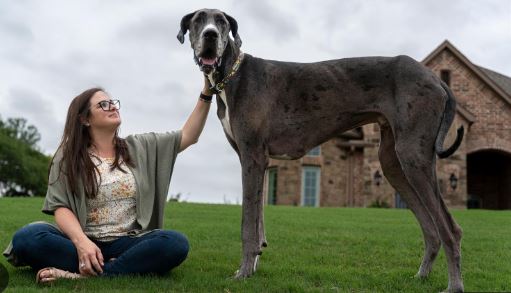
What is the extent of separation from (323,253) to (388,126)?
2.24m

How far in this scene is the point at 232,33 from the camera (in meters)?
5.14

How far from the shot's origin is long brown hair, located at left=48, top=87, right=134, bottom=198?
4.72 meters

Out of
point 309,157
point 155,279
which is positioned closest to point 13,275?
point 155,279

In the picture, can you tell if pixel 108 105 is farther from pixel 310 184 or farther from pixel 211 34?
pixel 310 184

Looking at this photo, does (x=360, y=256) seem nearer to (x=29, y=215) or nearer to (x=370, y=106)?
(x=370, y=106)

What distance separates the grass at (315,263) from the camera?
176 inches

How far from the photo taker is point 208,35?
181 inches

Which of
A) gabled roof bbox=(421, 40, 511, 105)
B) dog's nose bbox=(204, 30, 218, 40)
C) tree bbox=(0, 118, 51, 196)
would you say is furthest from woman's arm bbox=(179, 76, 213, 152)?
tree bbox=(0, 118, 51, 196)

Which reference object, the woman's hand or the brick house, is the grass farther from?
the brick house

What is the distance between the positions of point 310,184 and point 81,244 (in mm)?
22859

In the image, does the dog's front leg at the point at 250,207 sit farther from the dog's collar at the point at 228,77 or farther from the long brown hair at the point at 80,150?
the long brown hair at the point at 80,150

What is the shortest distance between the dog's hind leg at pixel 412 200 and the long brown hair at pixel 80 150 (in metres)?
2.36

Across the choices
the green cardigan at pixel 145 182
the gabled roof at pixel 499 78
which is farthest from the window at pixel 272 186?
the green cardigan at pixel 145 182

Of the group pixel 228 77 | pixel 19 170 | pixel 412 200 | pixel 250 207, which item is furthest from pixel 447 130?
pixel 19 170
